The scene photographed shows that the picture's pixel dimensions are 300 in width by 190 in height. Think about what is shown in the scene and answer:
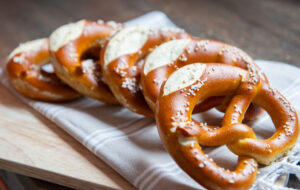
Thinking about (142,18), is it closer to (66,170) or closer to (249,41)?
(249,41)

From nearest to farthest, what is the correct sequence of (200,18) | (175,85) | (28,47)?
(175,85), (28,47), (200,18)

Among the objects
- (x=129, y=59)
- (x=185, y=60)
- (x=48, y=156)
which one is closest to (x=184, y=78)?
(x=185, y=60)

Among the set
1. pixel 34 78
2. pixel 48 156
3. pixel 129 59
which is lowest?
pixel 48 156

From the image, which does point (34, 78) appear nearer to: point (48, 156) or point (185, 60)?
point (48, 156)

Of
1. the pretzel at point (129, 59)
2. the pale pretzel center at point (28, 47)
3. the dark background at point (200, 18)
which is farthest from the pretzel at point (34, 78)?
the dark background at point (200, 18)

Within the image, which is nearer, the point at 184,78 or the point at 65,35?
the point at 184,78

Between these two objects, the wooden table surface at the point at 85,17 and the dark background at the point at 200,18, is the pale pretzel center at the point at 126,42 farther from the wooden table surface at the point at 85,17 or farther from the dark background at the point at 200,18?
the dark background at the point at 200,18

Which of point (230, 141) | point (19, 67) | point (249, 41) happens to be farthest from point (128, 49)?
point (249, 41)

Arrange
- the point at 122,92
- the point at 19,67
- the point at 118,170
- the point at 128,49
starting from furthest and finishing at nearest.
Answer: the point at 19,67 → the point at 128,49 → the point at 122,92 → the point at 118,170
